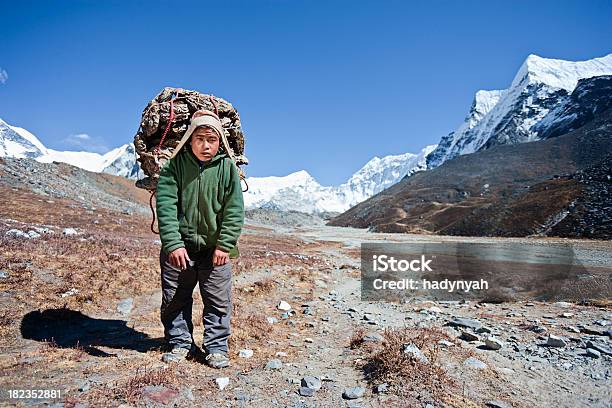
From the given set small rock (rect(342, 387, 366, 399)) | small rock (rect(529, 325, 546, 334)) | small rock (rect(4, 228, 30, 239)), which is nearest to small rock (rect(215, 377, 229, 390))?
small rock (rect(342, 387, 366, 399))

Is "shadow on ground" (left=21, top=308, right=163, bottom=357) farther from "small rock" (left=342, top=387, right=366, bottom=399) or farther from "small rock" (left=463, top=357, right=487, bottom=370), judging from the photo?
"small rock" (left=463, top=357, right=487, bottom=370)

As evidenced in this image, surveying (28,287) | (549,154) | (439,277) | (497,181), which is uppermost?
(549,154)

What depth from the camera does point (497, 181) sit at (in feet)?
427

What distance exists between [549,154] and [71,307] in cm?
16018

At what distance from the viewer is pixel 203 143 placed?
5.21 m

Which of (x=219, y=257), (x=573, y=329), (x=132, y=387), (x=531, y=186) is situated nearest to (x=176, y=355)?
(x=132, y=387)

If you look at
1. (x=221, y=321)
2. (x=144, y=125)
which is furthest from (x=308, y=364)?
(x=144, y=125)

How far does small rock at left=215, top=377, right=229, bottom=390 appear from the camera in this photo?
4.36 metres

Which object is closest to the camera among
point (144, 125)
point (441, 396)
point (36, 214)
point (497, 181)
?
point (441, 396)

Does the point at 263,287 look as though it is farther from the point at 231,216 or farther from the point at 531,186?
the point at 531,186

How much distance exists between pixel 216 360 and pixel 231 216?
82.9 inches

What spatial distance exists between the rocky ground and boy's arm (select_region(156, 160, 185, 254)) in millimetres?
1669

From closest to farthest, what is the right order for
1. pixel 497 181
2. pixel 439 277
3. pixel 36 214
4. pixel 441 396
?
pixel 441 396 → pixel 439 277 → pixel 36 214 → pixel 497 181

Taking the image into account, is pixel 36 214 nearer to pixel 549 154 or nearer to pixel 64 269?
pixel 64 269
